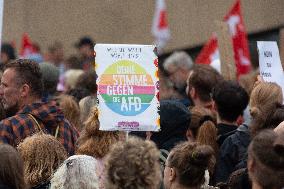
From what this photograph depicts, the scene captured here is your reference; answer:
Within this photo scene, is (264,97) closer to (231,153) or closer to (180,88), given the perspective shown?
(231,153)

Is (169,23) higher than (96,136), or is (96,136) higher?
(169,23)

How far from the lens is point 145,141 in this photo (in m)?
5.56

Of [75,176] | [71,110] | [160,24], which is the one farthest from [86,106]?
[160,24]

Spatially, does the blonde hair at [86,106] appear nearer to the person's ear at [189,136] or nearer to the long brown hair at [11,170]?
the person's ear at [189,136]

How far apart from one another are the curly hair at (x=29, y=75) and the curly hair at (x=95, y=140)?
0.84m

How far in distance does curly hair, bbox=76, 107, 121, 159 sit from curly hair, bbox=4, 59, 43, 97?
84 centimetres

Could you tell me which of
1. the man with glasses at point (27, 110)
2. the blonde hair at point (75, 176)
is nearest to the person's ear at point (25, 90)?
the man with glasses at point (27, 110)

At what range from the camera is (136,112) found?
6.83m

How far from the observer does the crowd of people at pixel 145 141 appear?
18.0 ft

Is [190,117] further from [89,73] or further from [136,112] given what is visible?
[89,73]

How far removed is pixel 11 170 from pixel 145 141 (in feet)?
2.53

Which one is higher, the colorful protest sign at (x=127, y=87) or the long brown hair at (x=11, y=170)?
the colorful protest sign at (x=127, y=87)

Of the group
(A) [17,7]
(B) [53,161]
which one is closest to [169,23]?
(A) [17,7]

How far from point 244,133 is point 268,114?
0.48 meters
